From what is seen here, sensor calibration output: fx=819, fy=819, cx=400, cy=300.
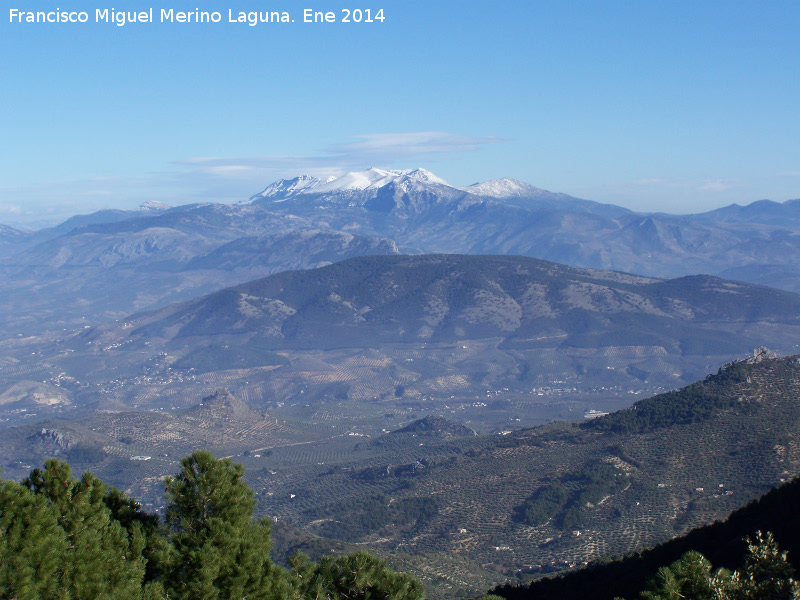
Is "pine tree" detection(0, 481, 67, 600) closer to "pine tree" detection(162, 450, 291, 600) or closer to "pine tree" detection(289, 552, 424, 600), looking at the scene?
"pine tree" detection(162, 450, 291, 600)

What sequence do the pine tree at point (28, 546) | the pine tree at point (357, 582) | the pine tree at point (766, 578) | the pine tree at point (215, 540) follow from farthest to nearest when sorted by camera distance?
the pine tree at point (357, 582)
the pine tree at point (215, 540)
the pine tree at point (766, 578)
the pine tree at point (28, 546)

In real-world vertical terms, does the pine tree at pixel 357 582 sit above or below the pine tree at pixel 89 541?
below

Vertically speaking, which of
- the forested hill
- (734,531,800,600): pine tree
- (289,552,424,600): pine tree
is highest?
(734,531,800,600): pine tree

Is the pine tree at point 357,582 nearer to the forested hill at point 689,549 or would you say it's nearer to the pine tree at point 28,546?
the pine tree at point 28,546

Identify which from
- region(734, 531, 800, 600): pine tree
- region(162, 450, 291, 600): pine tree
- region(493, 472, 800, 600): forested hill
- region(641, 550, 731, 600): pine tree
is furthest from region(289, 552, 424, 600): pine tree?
region(493, 472, 800, 600): forested hill

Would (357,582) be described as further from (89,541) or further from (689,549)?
(689,549)

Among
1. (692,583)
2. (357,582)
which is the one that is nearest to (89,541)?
(357,582)

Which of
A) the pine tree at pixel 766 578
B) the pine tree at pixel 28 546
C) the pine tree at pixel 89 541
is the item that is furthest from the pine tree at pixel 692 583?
the pine tree at pixel 28 546

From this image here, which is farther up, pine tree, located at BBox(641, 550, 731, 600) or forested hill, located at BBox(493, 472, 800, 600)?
pine tree, located at BBox(641, 550, 731, 600)

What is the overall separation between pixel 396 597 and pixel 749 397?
66.8 m

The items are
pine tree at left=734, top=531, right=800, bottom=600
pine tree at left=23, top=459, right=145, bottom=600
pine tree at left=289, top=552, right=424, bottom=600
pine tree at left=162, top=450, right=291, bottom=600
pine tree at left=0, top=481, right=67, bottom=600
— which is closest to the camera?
pine tree at left=0, top=481, right=67, bottom=600

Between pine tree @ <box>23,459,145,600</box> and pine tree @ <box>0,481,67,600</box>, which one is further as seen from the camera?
pine tree @ <box>23,459,145,600</box>

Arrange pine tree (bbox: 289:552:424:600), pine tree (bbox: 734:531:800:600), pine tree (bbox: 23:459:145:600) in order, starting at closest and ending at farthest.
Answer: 1. pine tree (bbox: 734:531:800:600)
2. pine tree (bbox: 23:459:145:600)
3. pine tree (bbox: 289:552:424:600)

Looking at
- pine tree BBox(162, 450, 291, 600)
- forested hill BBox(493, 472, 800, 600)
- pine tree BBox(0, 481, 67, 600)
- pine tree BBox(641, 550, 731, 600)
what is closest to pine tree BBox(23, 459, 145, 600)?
pine tree BBox(0, 481, 67, 600)
